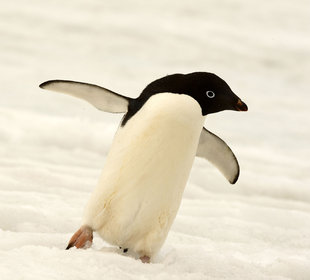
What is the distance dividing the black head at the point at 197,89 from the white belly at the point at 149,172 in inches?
1.5

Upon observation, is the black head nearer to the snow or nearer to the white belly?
the white belly

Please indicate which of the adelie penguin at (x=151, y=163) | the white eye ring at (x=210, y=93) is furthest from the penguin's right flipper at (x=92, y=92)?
the white eye ring at (x=210, y=93)

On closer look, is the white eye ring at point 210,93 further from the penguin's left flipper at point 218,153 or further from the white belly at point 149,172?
the penguin's left flipper at point 218,153

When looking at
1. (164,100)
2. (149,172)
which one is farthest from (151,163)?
(164,100)

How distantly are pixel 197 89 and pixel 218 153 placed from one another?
55 centimetres

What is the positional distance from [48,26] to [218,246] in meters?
8.20

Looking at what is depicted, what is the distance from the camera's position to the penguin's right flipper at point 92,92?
2.93 m

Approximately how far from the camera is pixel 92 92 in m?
3.00

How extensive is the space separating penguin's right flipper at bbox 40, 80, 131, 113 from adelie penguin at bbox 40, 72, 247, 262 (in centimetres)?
10

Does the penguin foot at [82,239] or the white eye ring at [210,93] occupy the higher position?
the white eye ring at [210,93]

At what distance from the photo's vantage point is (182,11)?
42.9 ft

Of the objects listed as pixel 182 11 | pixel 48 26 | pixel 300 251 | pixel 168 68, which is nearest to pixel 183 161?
pixel 300 251

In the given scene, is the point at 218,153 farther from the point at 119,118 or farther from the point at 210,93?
the point at 119,118

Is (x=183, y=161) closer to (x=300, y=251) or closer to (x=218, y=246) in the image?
(x=218, y=246)
